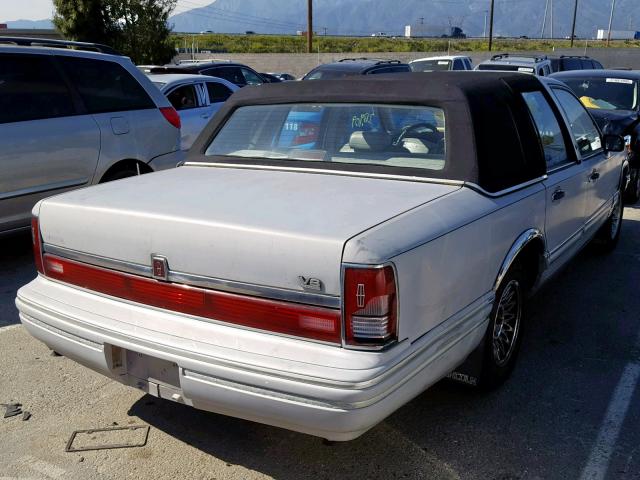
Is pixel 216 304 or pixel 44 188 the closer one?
pixel 216 304

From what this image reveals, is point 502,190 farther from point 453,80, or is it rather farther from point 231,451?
point 231,451

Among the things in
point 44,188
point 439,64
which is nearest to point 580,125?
point 44,188

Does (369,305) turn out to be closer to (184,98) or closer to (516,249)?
(516,249)

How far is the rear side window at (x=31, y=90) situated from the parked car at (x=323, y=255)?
2.42 meters

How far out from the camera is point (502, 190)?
3289 mm

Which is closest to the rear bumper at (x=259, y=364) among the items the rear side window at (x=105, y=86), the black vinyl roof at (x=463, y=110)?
the black vinyl roof at (x=463, y=110)

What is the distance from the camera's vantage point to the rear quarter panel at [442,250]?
2.46m

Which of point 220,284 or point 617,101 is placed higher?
point 220,284

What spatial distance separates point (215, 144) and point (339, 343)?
80.7 inches

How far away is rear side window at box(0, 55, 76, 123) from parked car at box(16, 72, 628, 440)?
95.5 inches

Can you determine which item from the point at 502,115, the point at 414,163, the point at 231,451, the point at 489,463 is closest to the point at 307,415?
the point at 231,451

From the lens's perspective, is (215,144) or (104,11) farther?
(104,11)

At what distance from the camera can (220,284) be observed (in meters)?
Answer: 2.60

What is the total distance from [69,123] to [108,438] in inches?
142
